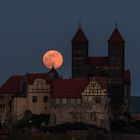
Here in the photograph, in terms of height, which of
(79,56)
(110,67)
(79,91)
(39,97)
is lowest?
(39,97)

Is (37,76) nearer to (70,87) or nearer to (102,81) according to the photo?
(70,87)

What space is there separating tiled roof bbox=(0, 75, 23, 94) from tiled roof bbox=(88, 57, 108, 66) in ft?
23.2

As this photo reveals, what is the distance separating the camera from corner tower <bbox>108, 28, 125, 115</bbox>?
172 metres

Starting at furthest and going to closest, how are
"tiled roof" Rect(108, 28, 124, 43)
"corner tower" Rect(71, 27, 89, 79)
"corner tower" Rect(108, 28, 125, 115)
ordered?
"tiled roof" Rect(108, 28, 124, 43) < "corner tower" Rect(71, 27, 89, 79) < "corner tower" Rect(108, 28, 125, 115)

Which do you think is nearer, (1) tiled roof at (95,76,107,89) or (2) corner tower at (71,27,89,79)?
(1) tiled roof at (95,76,107,89)

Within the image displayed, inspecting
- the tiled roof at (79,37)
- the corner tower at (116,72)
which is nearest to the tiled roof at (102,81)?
the corner tower at (116,72)

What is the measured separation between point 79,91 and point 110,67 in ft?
23.1

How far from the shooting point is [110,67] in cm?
17300

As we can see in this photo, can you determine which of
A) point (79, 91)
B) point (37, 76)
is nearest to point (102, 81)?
point (79, 91)

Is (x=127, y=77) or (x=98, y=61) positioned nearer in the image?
(x=98, y=61)

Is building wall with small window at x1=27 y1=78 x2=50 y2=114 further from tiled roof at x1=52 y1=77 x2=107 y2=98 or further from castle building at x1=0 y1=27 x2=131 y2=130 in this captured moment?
tiled roof at x1=52 y1=77 x2=107 y2=98

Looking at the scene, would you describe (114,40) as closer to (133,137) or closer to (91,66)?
(91,66)

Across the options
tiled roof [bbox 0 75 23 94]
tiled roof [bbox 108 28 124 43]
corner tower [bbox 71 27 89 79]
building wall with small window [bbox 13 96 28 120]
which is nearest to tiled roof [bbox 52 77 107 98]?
building wall with small window [bbox 13 96 28 120]

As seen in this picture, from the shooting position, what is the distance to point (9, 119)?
169m
